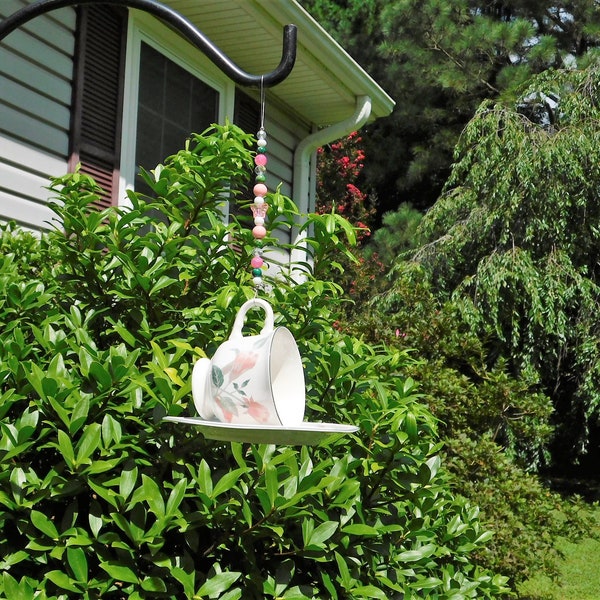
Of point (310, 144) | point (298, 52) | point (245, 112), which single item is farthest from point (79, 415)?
point (310, 144)

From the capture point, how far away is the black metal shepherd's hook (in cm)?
193

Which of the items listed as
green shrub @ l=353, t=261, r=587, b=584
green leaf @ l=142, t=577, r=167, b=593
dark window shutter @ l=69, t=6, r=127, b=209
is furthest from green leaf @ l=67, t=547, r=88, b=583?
dark window shutter @ l=69, t=6, r=127, b=209

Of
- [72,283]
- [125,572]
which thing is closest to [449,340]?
[72,283]

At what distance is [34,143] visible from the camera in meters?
4.56

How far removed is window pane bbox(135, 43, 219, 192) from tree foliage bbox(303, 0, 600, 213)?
9275 millimetres

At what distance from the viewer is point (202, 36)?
6.90ft

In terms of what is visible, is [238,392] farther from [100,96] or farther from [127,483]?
[100,96]

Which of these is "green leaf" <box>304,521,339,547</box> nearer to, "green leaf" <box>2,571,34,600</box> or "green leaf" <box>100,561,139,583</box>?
"green leaf" <box>100,561,139,583</box>

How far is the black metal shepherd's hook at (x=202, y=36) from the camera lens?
6.34 ft

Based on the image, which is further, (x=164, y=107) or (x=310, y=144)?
(x=310, y=144)

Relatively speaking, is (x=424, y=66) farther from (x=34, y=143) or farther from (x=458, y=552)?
(x=458, y=552)

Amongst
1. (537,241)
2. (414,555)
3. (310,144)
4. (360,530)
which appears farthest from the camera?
(537,241)

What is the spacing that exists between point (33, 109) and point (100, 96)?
63cm

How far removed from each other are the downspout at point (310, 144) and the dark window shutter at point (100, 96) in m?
2.41
